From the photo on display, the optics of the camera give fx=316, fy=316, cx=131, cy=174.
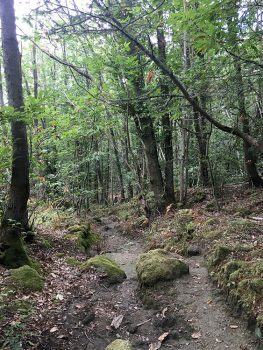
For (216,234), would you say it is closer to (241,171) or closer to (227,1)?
(227,1)

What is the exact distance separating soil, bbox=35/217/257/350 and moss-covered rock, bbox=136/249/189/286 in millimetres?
171

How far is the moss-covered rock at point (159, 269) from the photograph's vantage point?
6625mm

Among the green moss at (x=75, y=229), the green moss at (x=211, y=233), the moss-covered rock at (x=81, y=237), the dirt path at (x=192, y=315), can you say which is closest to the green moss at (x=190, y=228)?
the green moss at (x=211, y=233)

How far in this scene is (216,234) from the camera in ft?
26.9

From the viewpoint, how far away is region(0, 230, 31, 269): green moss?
21.3ft

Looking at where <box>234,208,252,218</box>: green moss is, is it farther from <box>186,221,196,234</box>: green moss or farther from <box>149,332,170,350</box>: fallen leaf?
<box>149,332,170,350</box>: fallen leaf

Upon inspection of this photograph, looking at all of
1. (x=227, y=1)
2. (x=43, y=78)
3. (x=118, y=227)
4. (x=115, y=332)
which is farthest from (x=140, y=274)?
(x=43, y=78)

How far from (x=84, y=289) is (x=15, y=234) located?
1.92 metres

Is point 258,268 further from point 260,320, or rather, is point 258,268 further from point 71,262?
point 71,262

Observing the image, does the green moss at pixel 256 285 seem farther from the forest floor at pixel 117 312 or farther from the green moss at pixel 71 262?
the green moss at pixel 71 262

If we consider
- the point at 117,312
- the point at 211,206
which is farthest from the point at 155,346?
the point at 211,206

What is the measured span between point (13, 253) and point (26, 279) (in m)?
0.88

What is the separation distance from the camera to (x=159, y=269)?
675cm

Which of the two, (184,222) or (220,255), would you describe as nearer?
(220,255)
